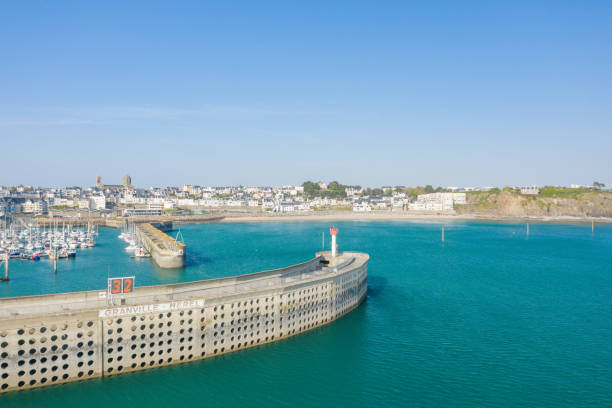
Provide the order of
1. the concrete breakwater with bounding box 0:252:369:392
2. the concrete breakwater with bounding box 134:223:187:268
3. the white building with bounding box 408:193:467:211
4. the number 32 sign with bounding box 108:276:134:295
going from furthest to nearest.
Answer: the white building with bounding box 408:193:467:211, the concrete breakwater with bounding box 134:223:187:268, the number 32 sign with bounding box 108:276:134:295, the concrete breakwater with bounding box 0:252:369:392

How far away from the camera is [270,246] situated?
7450cm

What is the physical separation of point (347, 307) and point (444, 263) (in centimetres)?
3019

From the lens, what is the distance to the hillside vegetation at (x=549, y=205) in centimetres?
15562

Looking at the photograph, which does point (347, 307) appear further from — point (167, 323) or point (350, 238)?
point (350, 238)

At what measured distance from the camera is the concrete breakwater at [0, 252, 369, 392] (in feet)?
60.3

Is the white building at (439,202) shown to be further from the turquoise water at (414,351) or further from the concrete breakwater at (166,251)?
the concrete breakwater at (166,251)

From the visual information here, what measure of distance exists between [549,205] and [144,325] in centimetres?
17460

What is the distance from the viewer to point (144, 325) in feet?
68.6

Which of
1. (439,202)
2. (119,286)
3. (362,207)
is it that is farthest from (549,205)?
(119,286)

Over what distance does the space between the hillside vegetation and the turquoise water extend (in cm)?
11806

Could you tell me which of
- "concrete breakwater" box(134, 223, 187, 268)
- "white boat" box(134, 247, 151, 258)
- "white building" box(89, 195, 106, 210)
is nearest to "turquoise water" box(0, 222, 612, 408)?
"concrete breakwater" box(134, 223, 187, 268)

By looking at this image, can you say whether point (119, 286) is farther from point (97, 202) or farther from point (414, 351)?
point (97, 202)

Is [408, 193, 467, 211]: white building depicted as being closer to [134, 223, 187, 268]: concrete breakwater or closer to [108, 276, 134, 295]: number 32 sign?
[134, 223, 187, 268]: concrete breakwater

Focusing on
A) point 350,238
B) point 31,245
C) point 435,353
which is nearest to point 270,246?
point 350,238
